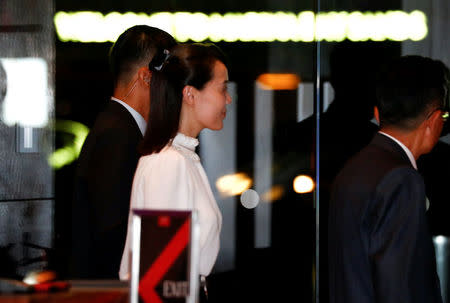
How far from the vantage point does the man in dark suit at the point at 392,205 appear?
2232mm

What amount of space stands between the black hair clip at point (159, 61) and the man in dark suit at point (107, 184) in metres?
0.42

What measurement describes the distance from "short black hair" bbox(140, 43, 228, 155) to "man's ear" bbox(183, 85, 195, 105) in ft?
0.04

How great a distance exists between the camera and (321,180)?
394 centimetres

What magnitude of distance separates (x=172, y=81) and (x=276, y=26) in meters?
1.83

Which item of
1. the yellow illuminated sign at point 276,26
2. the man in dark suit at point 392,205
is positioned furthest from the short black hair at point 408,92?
the yellow illuminated sign at point 276,26

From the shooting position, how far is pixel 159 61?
2.35 metres

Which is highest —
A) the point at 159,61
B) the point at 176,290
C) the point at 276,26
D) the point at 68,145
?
the point at 276,26

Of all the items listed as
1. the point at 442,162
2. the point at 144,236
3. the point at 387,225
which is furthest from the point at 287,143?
the point at 144,236

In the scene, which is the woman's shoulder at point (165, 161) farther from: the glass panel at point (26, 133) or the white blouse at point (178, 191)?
the glass panel at point (26, 133)

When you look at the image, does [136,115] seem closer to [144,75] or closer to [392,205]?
[144,75]

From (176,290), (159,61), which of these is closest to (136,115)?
(159,61)

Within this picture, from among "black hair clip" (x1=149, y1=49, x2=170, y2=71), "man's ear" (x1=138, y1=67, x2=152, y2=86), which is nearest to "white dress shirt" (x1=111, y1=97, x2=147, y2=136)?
"man's ear" (x1=138, y1=67, x2=152, y2=86)

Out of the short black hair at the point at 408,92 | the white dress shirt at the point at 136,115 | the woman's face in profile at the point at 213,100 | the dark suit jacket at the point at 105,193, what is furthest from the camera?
the white dress shirt at the point at 136,115

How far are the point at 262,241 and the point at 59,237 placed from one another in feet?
3.60
